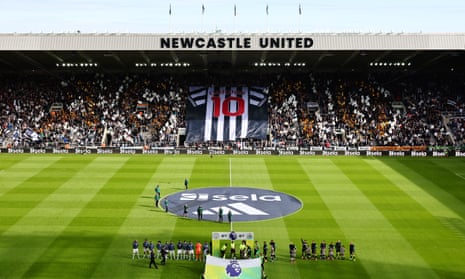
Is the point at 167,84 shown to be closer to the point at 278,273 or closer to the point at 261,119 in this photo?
the point at 261,119

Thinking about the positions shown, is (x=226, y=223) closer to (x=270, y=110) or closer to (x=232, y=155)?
(x=232, y=155)

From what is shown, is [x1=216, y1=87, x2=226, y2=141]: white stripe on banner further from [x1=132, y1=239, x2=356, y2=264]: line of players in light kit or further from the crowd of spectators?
[x1=132, y1=239, x2=356, y2=264]: line of players in light kit

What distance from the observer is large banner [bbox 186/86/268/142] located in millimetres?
65750

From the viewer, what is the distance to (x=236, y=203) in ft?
133

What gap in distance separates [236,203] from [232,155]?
19.8m

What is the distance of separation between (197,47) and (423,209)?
3112 centimetres

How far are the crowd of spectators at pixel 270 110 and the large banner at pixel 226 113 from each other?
122 cm

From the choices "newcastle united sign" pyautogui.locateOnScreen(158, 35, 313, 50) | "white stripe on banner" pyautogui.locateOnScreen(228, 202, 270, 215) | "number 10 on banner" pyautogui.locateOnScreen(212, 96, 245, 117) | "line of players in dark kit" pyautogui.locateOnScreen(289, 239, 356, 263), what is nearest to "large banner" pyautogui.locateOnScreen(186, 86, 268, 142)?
"number 10 on banner" pyautogui.locateOnScreen(212, 96, 245, 117)

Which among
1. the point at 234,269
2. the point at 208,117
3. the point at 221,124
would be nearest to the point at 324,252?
the point at 234,269

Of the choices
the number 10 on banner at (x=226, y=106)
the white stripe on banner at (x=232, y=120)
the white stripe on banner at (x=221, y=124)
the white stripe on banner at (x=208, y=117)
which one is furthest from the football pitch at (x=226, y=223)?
the number 10 on banner at (x=226, y=106)

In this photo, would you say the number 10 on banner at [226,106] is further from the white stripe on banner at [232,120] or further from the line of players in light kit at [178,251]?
the line of players in light kit at [178,251]

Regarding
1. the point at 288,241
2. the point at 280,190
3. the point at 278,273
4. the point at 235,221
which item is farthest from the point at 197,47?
the point at 278,273

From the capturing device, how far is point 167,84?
71.8 metres

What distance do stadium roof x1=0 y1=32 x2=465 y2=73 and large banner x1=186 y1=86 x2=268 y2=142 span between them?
12.8 ft
